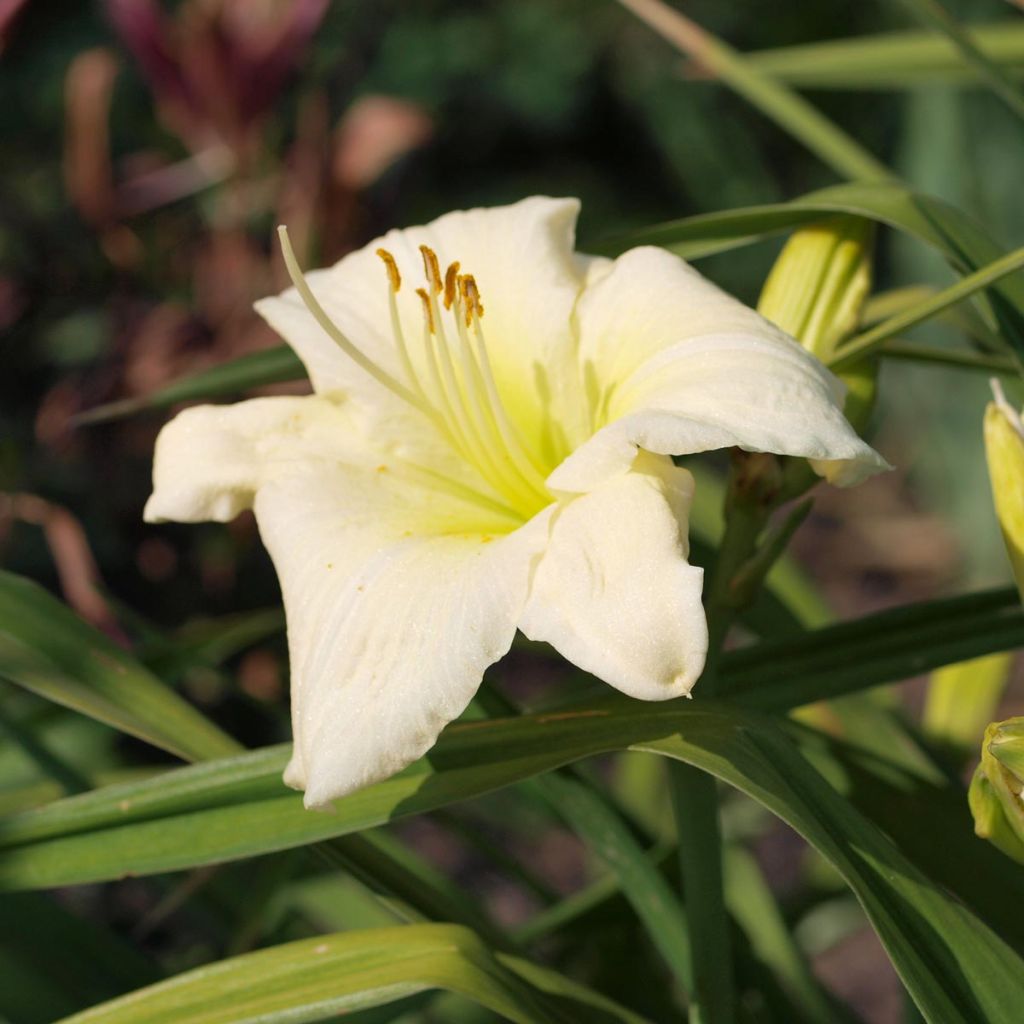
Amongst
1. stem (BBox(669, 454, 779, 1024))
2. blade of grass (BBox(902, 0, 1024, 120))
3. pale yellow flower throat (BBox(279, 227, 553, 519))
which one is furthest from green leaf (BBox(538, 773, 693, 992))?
blade of grass (BBox(902, 0, 1024, 120))

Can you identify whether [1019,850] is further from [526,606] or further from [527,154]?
[527,154]

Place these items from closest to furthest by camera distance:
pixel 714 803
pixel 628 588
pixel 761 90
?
pixel 628 588 → pixel 714 803 → pixel 761 90

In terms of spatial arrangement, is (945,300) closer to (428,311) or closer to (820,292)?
(820,292)

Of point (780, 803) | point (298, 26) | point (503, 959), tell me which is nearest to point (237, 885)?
point (503, 959)

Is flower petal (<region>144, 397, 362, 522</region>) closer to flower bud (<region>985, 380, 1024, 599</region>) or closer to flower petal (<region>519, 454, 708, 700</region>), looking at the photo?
flower petal (<region>519, 454, 708, 700</region>)

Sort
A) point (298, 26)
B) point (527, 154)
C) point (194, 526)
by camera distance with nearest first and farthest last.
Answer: point (298, 26) < point (194, 526) < point (527, 154)

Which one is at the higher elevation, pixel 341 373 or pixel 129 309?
pixel 341 373

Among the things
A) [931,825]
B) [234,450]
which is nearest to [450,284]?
[234,450]
